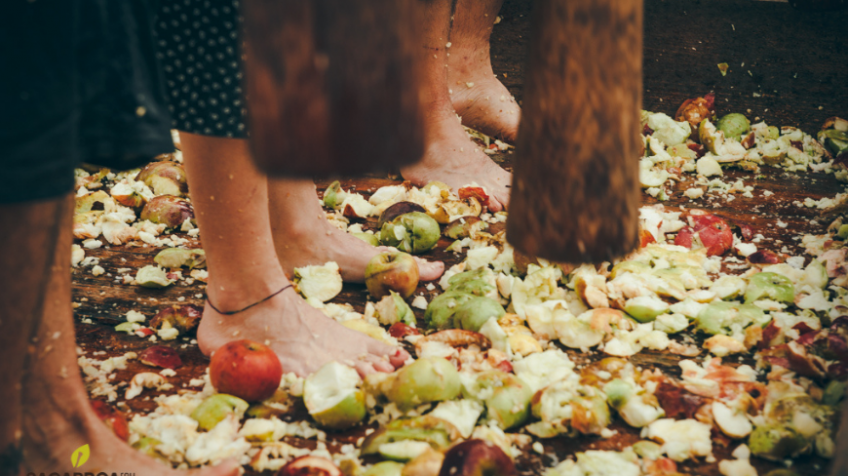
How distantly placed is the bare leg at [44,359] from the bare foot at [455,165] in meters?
1.85

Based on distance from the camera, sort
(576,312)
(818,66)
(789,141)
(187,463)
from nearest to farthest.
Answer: (187,463), (576,312), (789,141), (818,66)

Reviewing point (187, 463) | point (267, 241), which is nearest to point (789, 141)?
point (267, 241)

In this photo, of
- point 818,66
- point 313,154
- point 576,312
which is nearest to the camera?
point 313,154

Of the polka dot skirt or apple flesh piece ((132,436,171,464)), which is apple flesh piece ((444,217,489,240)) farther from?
apple flesh piece ((132,436,171,464))

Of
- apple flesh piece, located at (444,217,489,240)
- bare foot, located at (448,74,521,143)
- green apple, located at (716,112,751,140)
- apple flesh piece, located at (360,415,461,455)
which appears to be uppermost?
bare foot, located at (448,74,521,143)

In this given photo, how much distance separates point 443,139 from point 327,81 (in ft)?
7.85

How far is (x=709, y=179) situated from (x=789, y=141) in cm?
78

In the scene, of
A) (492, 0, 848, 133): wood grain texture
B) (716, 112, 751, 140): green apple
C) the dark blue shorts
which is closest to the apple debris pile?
the dark blue shorts

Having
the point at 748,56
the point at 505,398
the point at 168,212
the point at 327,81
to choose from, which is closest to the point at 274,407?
the point at 505,398

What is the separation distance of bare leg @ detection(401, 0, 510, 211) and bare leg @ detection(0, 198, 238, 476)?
6.18 feet

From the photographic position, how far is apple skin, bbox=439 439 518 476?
3.48 ft

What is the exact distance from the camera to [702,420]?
137 centimetres

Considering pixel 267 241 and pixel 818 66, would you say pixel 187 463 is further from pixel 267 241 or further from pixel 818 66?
pixel 818 66

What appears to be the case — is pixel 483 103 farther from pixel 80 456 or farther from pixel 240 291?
pixel 80 456
